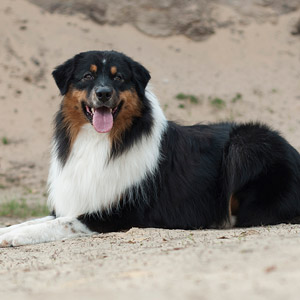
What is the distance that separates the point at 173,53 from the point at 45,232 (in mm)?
12772

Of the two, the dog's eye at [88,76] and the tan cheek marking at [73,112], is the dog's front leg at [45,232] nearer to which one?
the tan cheek marking at [73,112]

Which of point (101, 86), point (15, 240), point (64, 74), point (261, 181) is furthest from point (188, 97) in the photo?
point (15, 240)

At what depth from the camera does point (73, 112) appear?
6.07m

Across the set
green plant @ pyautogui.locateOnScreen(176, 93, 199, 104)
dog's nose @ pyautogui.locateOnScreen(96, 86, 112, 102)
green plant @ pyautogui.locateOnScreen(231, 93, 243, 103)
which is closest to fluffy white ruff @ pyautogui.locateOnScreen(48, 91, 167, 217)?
dog's nose @ pyautogui.locateOnScreen(96, 86, 112, 102)

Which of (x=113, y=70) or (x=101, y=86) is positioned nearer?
(x=101, y=86)

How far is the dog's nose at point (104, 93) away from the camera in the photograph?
222 inches

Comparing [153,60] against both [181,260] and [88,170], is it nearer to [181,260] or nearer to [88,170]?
[88,170]

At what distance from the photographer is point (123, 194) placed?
5938mm

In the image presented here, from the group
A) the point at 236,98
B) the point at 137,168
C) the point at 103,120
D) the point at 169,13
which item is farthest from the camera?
the point at 169,13

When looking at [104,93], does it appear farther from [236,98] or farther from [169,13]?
[169,13]

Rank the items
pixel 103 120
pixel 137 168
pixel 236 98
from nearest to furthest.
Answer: pixel 103 120 → pixel 137 168 → pixel 236 98

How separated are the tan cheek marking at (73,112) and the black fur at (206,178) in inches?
5.4

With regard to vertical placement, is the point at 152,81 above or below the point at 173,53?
below

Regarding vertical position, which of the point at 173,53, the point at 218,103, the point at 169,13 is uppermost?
the point at 169,13
